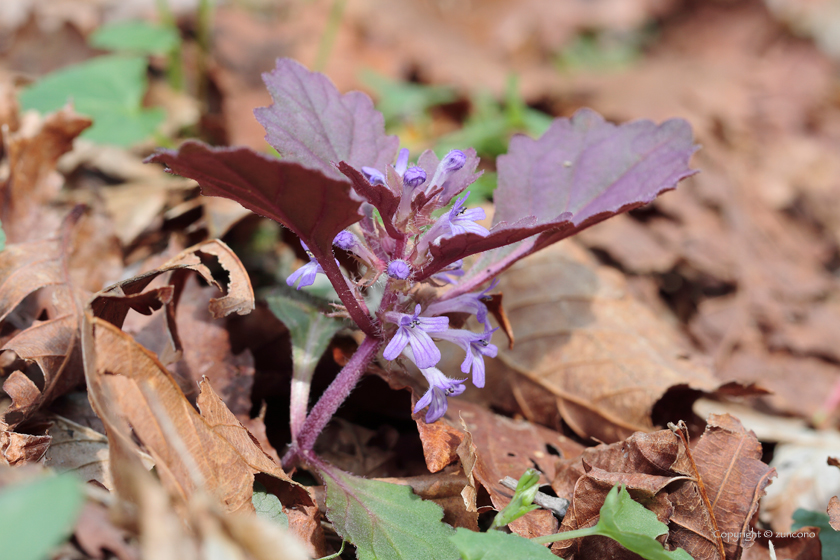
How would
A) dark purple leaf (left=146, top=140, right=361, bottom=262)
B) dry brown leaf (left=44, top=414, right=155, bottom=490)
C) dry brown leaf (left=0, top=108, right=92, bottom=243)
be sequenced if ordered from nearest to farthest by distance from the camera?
dark purple leaf (left=146, top=140, right=361, bottom=262)
dry brown leaf (left=44, top=414, right=155, bottom=490)
dry brown leaf (left=0, top=108, right=92, bottom=243)

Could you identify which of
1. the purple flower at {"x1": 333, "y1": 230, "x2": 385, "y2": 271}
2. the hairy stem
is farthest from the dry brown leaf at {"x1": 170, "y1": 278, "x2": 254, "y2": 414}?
the purple flower at {"x1": 333, "y1": 230, "x2": 385, "y2": 271}

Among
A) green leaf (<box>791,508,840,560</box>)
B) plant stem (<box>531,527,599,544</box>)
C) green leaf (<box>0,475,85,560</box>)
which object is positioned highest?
green leaf (<box>0,475,85,560</box>)

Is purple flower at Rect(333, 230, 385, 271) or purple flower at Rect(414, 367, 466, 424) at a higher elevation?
purple flower at Rect(333, 230, 385, 271)

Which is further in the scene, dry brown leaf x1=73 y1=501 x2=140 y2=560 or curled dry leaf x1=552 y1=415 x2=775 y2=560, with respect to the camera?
curled dry leaf x1=552 y1=415 x2=775 y2=560

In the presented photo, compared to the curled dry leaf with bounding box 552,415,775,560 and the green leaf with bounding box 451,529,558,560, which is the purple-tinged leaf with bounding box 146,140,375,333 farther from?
the curled dry leaf with bounding box 552,415,775,560

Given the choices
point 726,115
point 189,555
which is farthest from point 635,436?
point 726,115

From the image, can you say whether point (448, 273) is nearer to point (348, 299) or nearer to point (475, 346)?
point (475, 346)
